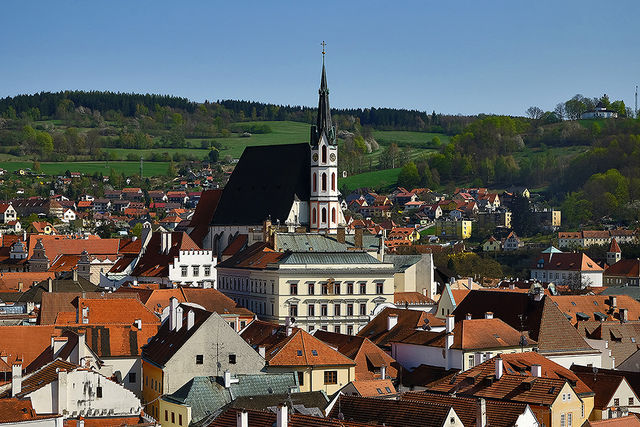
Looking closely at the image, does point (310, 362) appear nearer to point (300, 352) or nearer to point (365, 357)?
point (300, 352)

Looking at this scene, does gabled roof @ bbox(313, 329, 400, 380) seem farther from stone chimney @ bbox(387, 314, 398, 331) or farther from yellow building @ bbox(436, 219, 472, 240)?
yellow building @ bbox(436, 219, 472, 240)

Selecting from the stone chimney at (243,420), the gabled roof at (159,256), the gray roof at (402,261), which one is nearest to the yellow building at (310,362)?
the stone chimney at (243,420)

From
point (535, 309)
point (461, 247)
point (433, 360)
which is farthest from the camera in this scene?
point (461, 247)

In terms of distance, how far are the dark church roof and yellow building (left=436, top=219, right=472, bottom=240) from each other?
7150 centimetres

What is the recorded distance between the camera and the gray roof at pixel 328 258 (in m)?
82.8

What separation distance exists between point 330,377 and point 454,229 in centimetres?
13040

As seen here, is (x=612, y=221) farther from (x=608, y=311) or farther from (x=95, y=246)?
(x=608, y=311)

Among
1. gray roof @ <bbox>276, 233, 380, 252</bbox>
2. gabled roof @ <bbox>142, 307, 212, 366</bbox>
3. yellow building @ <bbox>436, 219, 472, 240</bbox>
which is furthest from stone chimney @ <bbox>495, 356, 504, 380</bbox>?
yellow building @ <bbox>436, 219, 472, 240</bbox>

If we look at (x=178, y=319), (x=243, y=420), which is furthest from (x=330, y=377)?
(x=243, y=420)

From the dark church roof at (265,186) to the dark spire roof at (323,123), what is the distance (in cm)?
198

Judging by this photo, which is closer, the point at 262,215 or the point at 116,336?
the point at 116,336

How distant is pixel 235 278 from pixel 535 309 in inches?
1082

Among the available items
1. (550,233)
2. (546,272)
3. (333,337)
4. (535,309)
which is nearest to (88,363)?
(333,337)

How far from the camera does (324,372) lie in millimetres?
54719
